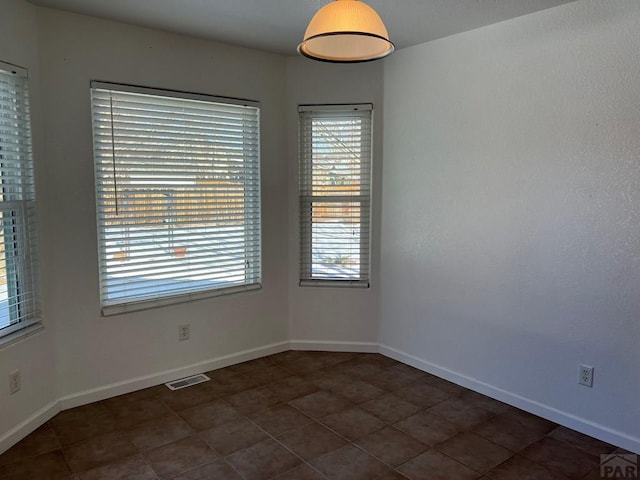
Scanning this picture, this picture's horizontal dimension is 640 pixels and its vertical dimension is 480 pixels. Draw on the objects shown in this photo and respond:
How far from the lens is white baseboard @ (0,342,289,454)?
2.62m

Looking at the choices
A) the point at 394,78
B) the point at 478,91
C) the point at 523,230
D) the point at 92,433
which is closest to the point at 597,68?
the point at 478,91

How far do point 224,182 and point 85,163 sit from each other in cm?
98

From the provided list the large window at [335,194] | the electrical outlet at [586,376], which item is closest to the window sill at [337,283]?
the large window at [335,194]

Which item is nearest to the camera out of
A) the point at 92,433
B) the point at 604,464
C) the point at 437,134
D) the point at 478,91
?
the point at 604,464

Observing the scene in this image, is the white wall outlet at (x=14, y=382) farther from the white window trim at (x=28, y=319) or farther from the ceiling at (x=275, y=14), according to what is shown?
the ceiling at (x=275, y=14)

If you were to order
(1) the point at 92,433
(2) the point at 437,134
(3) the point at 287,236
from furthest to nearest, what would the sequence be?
1. (3) the point at 287,236
2. (2) the point at 437,134
3. (1) the point at 92,433

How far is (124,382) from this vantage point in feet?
10.5

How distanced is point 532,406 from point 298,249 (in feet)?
6.73

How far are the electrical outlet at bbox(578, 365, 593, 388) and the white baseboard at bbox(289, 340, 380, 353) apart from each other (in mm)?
1633

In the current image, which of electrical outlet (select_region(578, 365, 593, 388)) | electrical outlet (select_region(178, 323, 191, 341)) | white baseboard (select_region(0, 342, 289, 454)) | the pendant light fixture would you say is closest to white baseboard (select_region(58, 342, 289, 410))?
white baseboard (select_region(0, 342, 289, 454))

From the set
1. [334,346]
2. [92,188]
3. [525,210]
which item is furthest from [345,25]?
[334,346]

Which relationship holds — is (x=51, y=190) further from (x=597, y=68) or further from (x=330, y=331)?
(x=597, y=68)

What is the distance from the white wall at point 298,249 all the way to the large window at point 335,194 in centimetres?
6

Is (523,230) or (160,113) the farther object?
(160,113)
